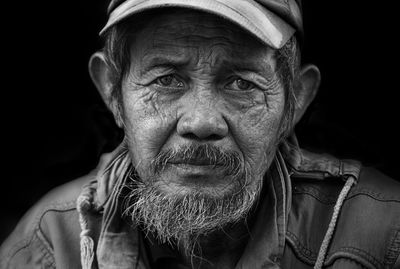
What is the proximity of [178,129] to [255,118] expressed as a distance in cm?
30

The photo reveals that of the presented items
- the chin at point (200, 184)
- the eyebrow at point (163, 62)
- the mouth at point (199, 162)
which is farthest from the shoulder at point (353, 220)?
the eyebrow at point (163, 62)

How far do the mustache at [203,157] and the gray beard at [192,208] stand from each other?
0.20 feet

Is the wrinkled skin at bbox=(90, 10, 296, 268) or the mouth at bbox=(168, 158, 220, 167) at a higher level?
the wrinkled skin at bbox=(90, 10, 296, 268)

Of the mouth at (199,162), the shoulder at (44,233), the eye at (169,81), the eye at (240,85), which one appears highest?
the eye at (240,85)

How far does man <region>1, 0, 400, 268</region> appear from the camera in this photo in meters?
2.30

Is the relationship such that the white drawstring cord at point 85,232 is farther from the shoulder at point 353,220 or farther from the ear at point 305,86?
the ear at point 305,86

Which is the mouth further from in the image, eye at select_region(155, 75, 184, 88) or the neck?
the neck

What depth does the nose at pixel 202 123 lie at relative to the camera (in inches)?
87.8

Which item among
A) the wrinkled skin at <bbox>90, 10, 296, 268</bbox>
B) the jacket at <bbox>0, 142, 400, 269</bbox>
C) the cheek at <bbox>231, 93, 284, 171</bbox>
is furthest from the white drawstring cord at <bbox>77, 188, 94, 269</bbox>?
the cheek at <bbox>231, 93, 284, 171</bbox>

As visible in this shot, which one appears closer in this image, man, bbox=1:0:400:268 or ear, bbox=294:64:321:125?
man, bbox=1:0:400:268

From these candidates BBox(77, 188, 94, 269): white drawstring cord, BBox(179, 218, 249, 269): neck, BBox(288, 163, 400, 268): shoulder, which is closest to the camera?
BBox(288, 163, 400, 268): shoulder

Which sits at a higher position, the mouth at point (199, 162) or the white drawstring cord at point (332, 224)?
the mouth at point (199, 162)

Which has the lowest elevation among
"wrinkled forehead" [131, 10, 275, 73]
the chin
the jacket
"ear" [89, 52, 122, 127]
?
the jacket

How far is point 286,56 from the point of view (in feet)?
8.02
